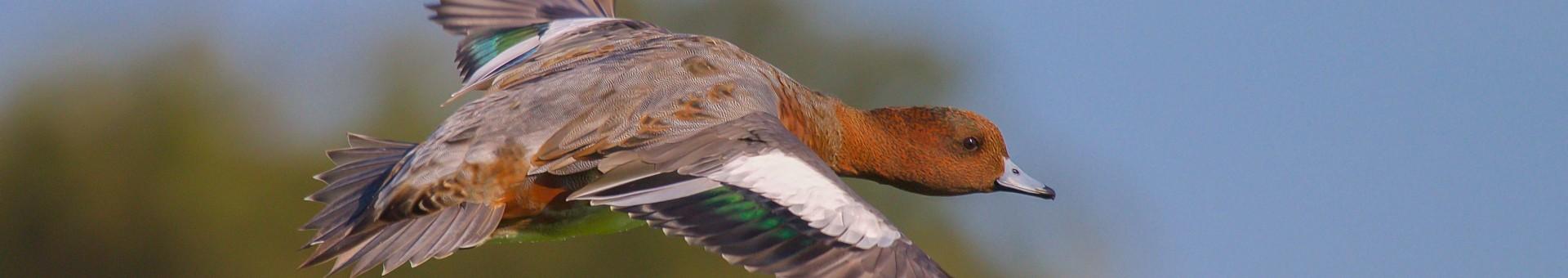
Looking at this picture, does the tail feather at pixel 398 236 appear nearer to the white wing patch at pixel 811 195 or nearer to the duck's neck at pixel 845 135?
the white wing patch at pixel 811 195

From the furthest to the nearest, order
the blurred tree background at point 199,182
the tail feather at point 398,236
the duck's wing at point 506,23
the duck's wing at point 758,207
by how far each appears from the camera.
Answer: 1. the blurred tree background at point 199,182
2. the duck's wing at point 506,23
3. the tail feather at point 398,236
4. the duck's wing at point 758,207

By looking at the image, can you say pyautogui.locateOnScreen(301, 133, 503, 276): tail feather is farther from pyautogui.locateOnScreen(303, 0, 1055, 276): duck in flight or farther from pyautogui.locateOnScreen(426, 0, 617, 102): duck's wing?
pyautogui.locateOnScreen(426, 0, 617, 102): duck's wing

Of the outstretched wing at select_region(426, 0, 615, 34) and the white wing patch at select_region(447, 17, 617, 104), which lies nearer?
the white wing patch at select_region(447, 17, 617, 104)

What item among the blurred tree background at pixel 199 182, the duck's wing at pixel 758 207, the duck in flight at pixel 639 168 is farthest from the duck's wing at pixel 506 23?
the blurred tree background at pixel 199 182

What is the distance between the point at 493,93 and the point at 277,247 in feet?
21.8

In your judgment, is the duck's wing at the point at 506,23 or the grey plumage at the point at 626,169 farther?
the duck's wing at the point at 506,23

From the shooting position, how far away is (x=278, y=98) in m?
10.9

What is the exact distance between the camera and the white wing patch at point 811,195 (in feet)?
9.73

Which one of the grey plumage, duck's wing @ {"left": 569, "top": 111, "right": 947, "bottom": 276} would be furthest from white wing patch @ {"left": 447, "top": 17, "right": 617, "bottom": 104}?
duck's wing @ {"left": 569, "top": 111, "right": 947, "bottom": 276}

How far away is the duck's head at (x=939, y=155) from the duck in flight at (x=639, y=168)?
5cm

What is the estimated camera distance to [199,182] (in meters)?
10.2

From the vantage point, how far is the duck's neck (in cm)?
372

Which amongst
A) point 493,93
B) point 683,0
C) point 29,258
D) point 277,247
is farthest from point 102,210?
point 493,93

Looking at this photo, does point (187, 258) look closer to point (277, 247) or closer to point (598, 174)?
point (277, 247)
